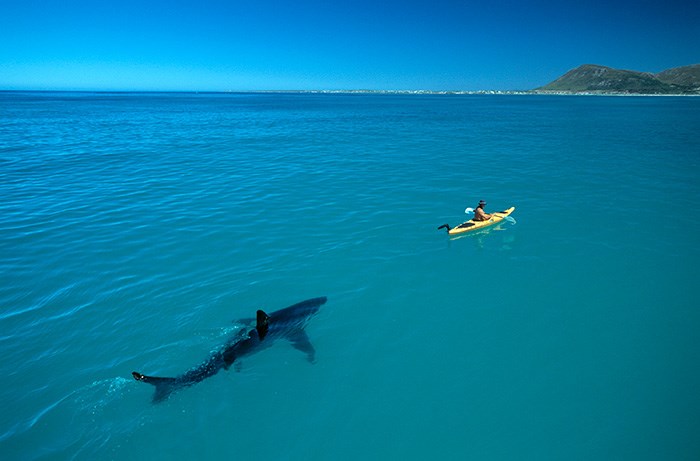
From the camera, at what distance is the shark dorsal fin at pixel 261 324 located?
1047 cm

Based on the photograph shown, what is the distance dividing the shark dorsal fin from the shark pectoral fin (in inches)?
38.8

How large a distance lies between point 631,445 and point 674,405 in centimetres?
206

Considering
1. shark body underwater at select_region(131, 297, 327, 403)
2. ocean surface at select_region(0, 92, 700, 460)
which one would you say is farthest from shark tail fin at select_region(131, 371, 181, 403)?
ocean surface at select_region(0, 92, 700, 460)

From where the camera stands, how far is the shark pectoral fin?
36.6 ft

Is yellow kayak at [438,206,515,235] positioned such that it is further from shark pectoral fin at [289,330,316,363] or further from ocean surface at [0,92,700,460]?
shark pectoral fin at [289,330,316,363]

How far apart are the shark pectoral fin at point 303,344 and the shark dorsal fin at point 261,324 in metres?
0.98

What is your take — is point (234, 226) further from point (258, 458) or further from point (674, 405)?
point (674, 405)

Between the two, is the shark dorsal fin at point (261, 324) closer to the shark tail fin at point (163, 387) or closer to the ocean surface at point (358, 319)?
the ocean surface at point (358, 319)

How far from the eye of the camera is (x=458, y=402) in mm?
9508

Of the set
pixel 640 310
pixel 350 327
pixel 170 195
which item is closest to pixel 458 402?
pixel 350 327

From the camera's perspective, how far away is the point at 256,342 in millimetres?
11227

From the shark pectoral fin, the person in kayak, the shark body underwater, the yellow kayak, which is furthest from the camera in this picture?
the person in kayak

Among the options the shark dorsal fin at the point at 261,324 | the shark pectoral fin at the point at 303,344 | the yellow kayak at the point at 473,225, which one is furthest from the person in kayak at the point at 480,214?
the shark dorsal fin at the point at 261,324

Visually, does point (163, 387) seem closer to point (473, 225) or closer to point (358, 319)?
point (358, 319)
